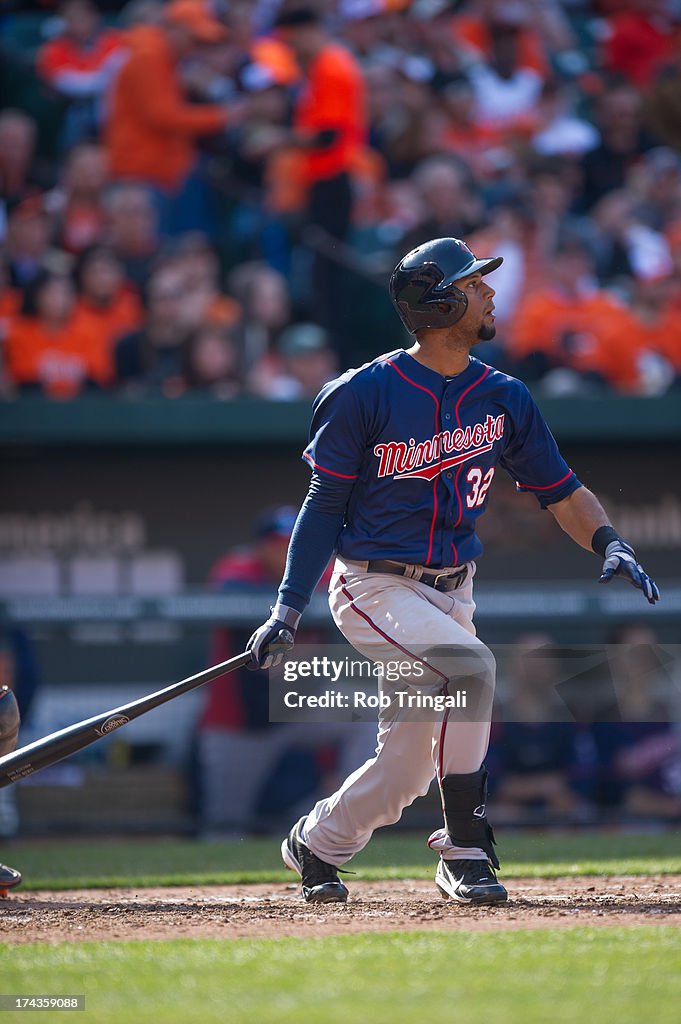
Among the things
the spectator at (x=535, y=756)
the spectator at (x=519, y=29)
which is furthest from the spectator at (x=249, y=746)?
the spectator at (x=519, y=29)

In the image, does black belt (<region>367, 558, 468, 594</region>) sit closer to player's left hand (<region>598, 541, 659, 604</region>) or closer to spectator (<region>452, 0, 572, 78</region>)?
player's left hand (<region>598, 541, 659, 604</region>)

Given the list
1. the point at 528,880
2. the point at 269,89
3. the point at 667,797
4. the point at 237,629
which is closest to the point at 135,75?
the point at 269,89

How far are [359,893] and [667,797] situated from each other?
264 centimetres

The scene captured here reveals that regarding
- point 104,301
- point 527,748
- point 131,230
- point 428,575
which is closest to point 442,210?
point 131,230

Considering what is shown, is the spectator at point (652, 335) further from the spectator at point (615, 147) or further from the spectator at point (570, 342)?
the spectator at point (615, 147)

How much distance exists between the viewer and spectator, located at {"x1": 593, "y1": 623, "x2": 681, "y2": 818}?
664cm

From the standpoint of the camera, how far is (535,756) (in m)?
6.69

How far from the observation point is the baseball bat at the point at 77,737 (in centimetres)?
399

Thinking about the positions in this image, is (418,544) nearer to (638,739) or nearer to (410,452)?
(410,452)

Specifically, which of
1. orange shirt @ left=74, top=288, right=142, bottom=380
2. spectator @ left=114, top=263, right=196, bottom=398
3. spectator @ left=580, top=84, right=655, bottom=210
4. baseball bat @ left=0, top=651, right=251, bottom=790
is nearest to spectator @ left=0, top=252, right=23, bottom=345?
orange shirt @ left=74, top=288, right=142, bottom=380

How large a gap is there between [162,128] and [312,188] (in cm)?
107

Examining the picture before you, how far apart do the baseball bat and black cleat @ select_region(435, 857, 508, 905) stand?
0.82m

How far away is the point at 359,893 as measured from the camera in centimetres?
443

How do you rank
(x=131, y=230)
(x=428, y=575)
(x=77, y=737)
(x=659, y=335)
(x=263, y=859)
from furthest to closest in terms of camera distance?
(x=131, y=230) < (x=659, y=335) < (x=263, y=859) < (x=77, y=737) < (x=428, y=575)
